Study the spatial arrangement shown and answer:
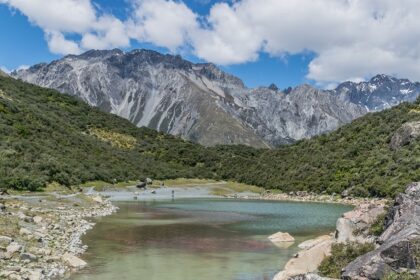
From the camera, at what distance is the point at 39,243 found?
3550 centimetres

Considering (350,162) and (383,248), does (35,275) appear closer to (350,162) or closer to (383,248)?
(383,248)

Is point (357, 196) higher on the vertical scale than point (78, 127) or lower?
lower

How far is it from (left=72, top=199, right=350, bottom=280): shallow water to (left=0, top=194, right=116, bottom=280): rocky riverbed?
1.42 metres

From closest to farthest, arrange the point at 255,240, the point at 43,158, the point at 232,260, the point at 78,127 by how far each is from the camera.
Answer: the point at 232,260 → the point at 255,240 → the point at 43,158 → the point at 78,127

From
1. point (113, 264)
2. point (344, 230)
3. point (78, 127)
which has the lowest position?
point (113, 264)

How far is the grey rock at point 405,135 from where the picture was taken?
383ft

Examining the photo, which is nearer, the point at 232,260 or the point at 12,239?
the point at 12,239

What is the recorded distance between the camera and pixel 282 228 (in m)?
58.0

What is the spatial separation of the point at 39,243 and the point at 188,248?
12589 mm

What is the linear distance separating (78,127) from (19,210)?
154m

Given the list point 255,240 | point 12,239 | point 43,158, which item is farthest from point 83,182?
point 12,239

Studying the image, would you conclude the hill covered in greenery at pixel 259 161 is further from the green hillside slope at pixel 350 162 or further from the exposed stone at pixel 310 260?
the exposed stone at pixel 310 260

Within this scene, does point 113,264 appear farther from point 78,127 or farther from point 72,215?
point 78,127

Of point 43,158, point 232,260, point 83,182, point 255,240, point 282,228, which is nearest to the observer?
point 232,260
